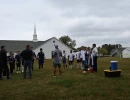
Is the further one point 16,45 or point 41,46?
point 16,45

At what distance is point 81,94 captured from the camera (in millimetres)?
9055

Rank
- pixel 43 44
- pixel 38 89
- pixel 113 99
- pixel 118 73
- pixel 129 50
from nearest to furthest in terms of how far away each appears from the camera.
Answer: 1. pixel 113 99
2. pixel 38 89
3. pixel 118 73
4. pixel 43 44
5. pixel 129 50

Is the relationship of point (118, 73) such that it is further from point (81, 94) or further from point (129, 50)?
point (129, 50)

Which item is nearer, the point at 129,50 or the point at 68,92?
the point at 68,92

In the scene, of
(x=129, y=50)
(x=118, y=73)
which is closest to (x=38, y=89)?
(x=118, y=73)

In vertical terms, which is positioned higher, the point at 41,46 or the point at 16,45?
the point at 16,45

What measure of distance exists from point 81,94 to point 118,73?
5.38 m

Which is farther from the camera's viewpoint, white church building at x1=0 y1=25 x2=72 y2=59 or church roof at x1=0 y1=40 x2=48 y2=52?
church roof at x1=0 y1=40 x2=48 y2=52

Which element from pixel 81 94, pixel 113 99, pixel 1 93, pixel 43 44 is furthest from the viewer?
pixel 43 44

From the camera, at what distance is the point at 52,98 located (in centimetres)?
859

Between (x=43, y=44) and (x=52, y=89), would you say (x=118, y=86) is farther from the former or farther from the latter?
(x=43, y=44)

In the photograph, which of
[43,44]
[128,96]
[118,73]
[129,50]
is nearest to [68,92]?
[128,96]

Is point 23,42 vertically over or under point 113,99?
over

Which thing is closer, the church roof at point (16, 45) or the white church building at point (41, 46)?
the white church building at point (41, 46)
